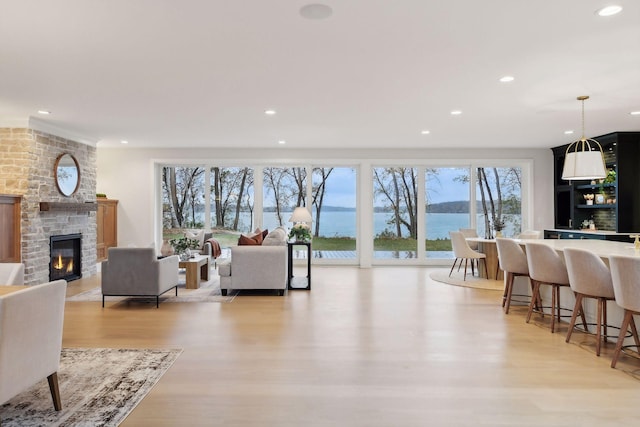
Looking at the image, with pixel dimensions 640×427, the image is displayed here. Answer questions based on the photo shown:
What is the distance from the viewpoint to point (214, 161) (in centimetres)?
868

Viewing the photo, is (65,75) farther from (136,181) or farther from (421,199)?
(421,199)

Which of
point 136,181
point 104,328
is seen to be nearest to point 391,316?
point 104,328

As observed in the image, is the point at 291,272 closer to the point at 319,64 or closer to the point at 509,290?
the point at 509,290

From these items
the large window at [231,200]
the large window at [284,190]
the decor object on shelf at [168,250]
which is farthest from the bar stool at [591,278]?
the large window at [231,200]

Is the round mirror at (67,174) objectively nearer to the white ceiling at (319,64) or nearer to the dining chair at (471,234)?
the white ceiling at (319,64)

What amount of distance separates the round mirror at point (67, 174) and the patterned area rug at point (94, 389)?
4.14m

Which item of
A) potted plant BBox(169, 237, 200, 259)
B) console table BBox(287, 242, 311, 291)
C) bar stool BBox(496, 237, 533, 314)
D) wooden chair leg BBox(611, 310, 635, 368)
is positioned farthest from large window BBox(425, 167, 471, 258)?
wooden chair leg BBox(611, 310, 635, 368)

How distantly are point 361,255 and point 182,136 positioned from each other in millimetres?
4262

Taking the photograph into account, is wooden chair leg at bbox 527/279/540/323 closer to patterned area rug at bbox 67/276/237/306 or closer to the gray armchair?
patterned area rug at bbox 67/276/237/306

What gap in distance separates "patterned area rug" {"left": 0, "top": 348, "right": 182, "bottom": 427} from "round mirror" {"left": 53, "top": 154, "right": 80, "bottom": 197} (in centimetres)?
414

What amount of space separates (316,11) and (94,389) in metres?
2.89

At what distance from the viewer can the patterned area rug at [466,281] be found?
21.0ft

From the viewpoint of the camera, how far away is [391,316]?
4.62 metres

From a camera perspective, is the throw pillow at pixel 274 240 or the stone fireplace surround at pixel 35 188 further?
the throw pillow at pixel 274 240
